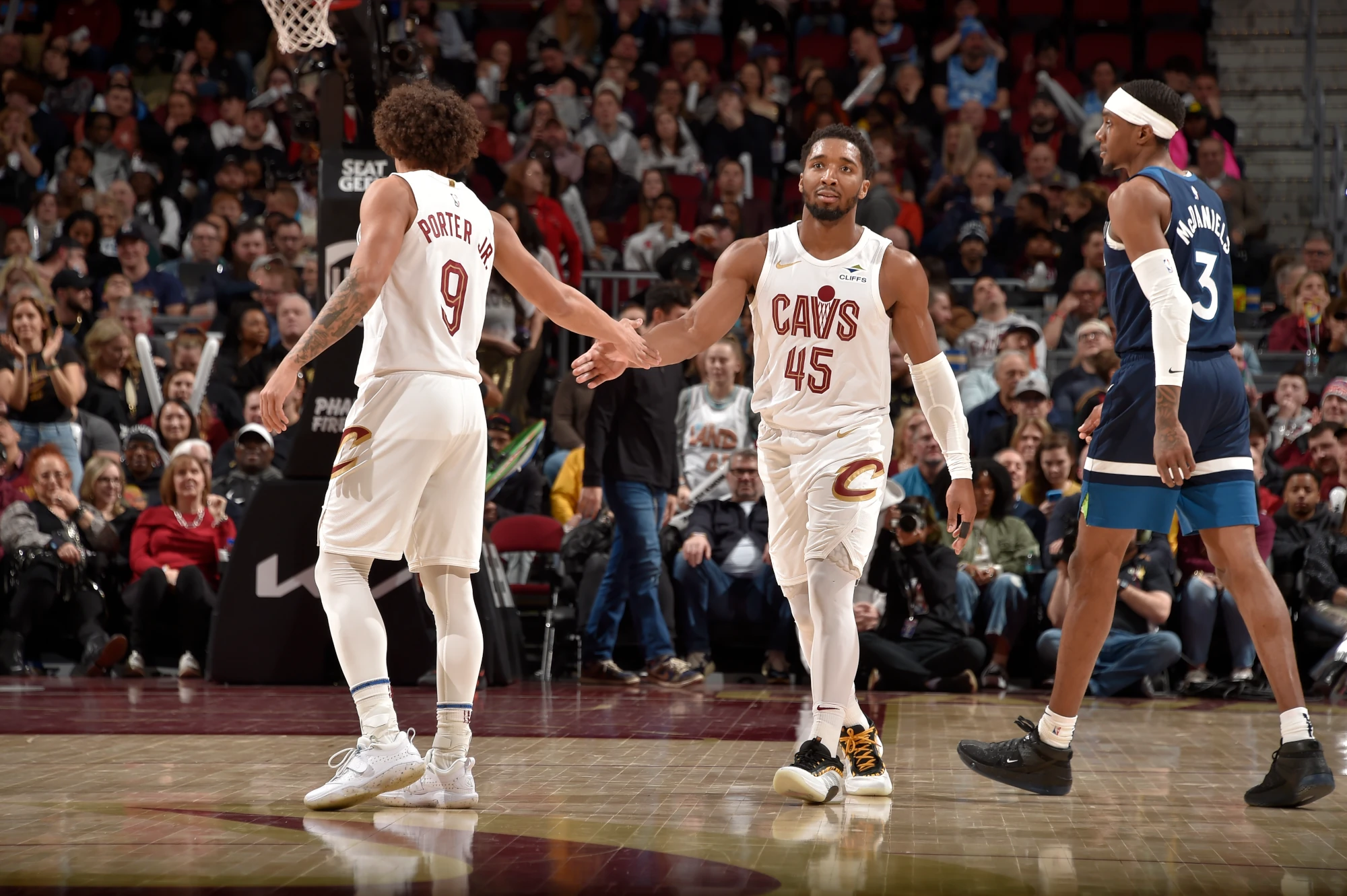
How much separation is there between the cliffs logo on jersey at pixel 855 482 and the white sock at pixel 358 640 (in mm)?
1428

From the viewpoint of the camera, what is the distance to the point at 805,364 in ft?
15.5

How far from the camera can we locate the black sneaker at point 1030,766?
182 inches

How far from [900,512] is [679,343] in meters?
3.67

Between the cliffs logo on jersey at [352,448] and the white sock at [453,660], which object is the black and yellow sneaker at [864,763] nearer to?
the white sock at [453,660]

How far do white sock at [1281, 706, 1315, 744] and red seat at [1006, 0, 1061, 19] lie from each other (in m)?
13.3

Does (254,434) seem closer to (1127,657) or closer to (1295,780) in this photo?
(1127,657)

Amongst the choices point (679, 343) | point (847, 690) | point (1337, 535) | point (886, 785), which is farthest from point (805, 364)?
point (1337, 535)

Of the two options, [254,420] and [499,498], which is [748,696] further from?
[254,420]

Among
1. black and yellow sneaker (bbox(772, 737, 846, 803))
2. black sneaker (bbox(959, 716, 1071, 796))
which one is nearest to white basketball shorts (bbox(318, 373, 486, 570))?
black and yellow sneaker (bbox(772, 737, 846, 803))

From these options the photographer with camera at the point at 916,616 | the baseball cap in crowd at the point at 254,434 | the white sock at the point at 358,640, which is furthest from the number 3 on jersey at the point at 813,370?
the baseball cap in crowd at the point at 254,434

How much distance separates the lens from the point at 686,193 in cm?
Answer: 1356

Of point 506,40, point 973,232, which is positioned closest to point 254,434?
point 973,232

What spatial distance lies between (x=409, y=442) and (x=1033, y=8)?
46.5 feet

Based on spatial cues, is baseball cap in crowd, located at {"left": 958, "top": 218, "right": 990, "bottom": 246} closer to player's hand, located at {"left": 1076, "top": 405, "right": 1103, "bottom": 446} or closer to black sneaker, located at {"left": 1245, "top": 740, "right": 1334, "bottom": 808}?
player's hand, located at {"left": 1076, "top": 405, "right": 1103, "bottom": 446}
